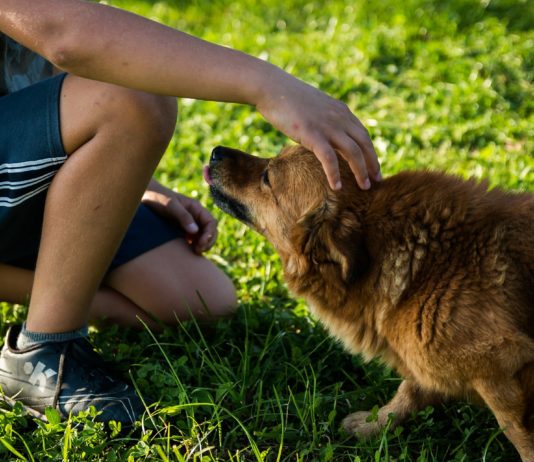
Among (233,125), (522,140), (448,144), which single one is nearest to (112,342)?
(233,125)

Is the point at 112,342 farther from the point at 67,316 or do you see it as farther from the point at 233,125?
the point at 233,125

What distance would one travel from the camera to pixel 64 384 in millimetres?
2844

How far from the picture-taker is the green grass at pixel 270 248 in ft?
A: 8.82

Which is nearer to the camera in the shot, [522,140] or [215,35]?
[522,140]

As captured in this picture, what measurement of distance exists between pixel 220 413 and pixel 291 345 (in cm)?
52

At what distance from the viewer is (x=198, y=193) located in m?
4.52

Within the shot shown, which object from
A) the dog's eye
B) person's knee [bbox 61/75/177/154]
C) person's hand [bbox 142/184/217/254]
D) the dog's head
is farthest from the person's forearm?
person's hand [bbox 142/184/217/254]

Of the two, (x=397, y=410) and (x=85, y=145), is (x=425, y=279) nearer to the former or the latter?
(x=397, y=410)

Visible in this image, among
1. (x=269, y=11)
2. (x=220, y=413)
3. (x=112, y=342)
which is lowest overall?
(x=112, y=342)

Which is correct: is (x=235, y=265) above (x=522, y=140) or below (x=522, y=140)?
below

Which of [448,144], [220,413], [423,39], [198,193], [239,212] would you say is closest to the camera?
[220,413]

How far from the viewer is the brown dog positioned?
2.39 meters

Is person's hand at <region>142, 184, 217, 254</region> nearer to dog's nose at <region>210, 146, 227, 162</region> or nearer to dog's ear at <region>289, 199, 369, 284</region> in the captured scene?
dog's nose at <region>210, 146, 227, 162</region>

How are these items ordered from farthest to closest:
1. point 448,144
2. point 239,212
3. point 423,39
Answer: point 423,39 → point 448,144 → point 239,212
